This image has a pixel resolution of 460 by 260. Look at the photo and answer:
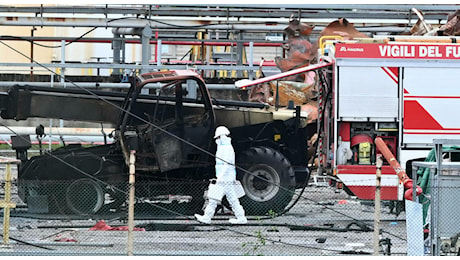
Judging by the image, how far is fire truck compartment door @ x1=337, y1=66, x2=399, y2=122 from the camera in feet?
54.7

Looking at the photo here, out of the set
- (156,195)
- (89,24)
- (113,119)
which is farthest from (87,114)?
(89,24)

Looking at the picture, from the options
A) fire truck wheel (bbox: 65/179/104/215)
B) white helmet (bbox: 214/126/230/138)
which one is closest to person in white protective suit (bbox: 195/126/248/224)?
white helmet (bbox: 214/126/230/138)

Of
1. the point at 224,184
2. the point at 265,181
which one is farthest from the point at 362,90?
the point at 224,184

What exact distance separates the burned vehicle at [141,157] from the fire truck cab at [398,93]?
131cm

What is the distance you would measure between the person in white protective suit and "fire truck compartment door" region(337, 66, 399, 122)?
6.94 ft

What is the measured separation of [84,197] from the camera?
15758 mm

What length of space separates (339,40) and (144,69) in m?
6.34

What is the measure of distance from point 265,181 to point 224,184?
1.45 m

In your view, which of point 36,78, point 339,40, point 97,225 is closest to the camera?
point 97,225

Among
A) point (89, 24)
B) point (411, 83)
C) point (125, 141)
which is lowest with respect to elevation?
point (125, 141)

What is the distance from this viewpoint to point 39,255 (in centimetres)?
1194

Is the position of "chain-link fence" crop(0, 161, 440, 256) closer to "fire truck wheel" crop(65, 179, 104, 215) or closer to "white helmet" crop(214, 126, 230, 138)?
"fire truck wheel" crop(65, 179, 104, 215)

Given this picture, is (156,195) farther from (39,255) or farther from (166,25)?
(166,25)

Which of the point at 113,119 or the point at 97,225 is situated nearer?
the point at 97,225
